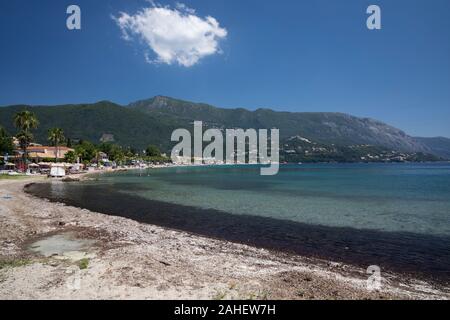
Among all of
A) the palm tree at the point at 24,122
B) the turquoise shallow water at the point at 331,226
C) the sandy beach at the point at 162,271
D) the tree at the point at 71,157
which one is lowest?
the turquoise shallow water at the point at 331,226

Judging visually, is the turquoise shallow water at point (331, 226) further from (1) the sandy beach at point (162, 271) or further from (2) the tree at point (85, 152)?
(2) the tree at point (85, 152)

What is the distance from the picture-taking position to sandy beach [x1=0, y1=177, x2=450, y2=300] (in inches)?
372

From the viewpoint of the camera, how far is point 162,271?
11.3m

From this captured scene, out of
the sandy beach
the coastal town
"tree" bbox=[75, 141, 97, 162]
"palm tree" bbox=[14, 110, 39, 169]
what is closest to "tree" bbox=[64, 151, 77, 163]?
the coastal town

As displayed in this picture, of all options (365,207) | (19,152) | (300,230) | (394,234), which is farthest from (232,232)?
(19,152)

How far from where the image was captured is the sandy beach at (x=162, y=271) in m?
9.44

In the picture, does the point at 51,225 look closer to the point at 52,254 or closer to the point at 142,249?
the point at 52,254

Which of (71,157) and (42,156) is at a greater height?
(42,156)

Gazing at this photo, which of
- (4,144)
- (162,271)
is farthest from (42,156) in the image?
(162,271)

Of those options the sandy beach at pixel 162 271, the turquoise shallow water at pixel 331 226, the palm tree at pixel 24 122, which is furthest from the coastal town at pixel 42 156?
the sandy beach at pixel 162 271

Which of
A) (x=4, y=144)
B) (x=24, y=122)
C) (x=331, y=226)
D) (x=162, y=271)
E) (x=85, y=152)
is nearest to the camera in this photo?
(x=162, y=271)

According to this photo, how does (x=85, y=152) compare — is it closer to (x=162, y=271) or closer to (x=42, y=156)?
(x=42, y=156)

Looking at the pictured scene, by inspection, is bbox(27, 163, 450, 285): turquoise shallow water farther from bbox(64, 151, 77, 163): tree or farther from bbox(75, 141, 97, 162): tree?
bbox(75, 141, 97, 162): tree
